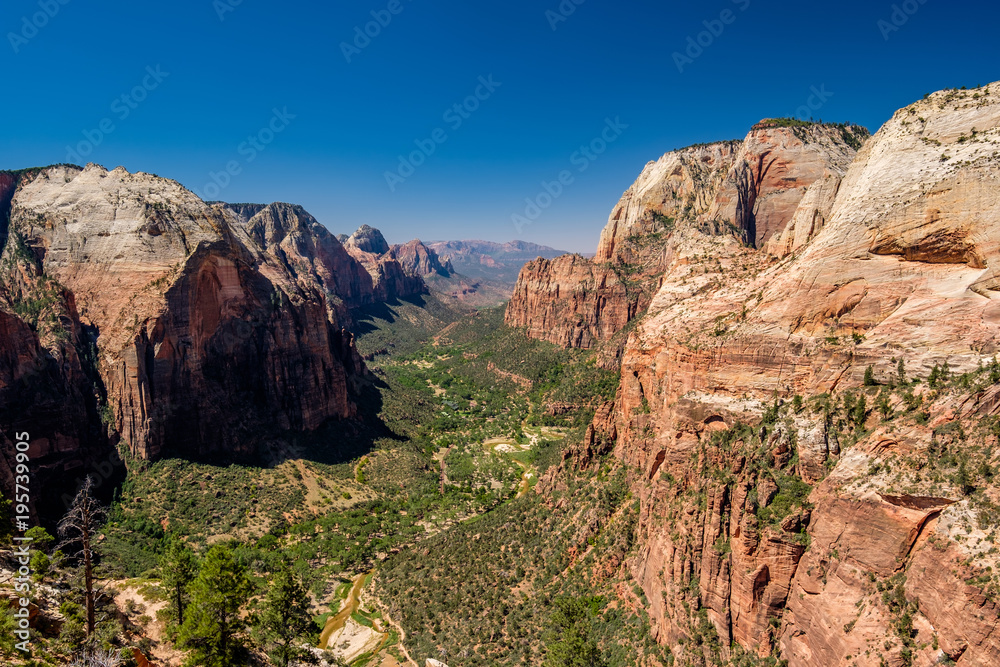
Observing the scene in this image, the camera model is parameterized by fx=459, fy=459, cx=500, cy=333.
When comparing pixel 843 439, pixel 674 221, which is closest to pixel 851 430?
pixel 843 439

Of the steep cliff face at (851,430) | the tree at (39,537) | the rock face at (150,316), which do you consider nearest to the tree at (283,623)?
the tree at (39,537)

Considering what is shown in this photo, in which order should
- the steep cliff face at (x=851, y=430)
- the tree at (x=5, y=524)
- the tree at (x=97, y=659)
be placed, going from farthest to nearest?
the tree at (x=5, y=524) → the steep cliff face at (x=851, y=430) → the tree at (x=97, y=659)

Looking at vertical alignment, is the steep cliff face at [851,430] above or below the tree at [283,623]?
above

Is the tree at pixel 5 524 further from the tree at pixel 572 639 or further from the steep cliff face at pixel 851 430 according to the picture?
the steep cliff face at pixel 851 430

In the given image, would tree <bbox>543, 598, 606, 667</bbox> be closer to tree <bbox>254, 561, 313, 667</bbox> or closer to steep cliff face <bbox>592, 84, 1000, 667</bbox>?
steep cliff face <bbox>592, 84, 1000, 667</bbox>

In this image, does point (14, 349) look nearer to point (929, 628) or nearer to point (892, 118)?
point (929, 628)

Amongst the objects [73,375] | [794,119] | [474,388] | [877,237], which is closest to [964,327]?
[877,237]
